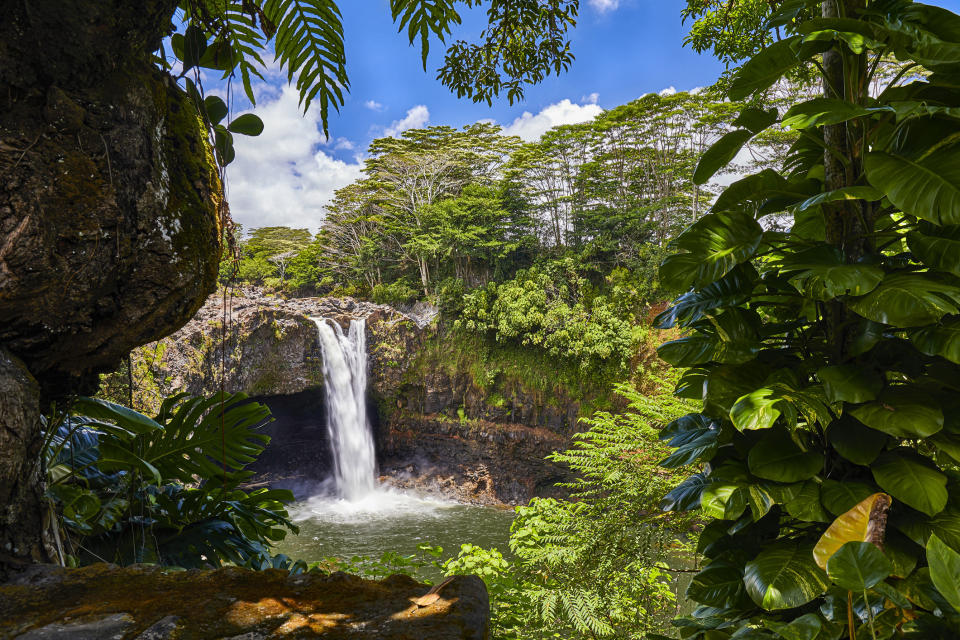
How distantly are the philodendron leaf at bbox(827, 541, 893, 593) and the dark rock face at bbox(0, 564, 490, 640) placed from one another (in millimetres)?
446

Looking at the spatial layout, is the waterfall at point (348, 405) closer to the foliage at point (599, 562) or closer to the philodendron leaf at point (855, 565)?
the foliage at point (599, 562)

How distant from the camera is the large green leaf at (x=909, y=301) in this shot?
73 centimetres

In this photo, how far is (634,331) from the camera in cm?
976

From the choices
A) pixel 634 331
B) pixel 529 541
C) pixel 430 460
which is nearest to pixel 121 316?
pixel 529 541

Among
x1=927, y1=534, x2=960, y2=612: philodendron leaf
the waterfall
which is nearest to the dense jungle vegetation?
x1=927, y1=534, x2=960, y2=612: philodendron leaf

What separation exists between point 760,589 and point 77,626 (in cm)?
111

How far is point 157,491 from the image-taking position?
1.76 m

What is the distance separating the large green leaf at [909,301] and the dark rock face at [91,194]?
5.53ft

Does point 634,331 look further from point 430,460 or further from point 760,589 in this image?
point 760,589

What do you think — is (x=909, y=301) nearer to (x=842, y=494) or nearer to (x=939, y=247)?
(x=939, y=247)

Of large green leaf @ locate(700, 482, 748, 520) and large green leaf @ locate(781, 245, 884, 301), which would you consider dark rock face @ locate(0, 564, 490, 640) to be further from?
large green leaf @ locate(781, 245, 884, 301)

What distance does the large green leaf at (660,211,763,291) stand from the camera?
0.92m

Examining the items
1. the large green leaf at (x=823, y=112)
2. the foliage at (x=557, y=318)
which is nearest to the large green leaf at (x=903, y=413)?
the large green leaf at (x=823, y=112)

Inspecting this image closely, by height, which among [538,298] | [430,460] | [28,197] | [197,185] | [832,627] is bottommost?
[430,460]
